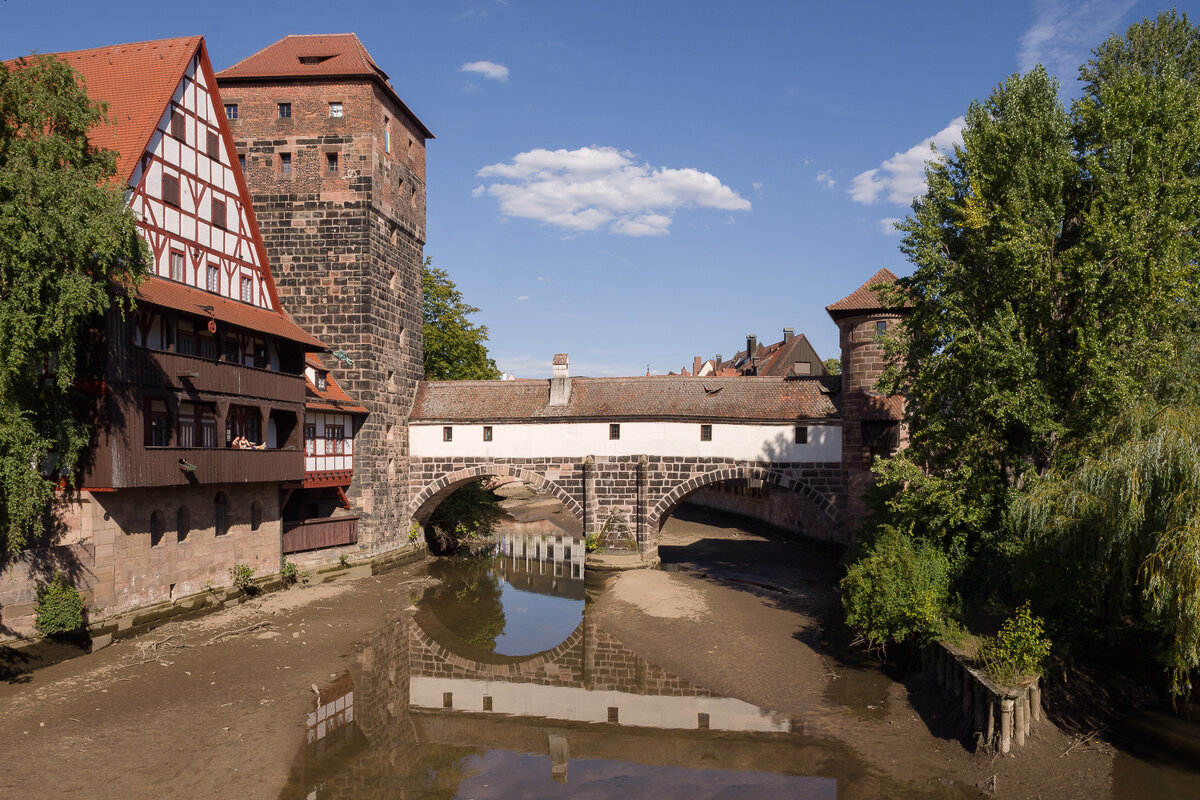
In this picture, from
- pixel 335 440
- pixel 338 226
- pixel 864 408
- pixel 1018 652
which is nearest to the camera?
pixel 1018 652

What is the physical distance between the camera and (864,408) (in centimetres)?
2719

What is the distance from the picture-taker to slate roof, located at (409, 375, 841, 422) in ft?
95.0

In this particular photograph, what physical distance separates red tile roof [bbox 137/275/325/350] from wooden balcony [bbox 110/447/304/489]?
3.55m

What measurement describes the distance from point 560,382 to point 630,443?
156 inches

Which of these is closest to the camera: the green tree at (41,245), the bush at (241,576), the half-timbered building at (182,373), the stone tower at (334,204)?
the green tree at (41,245)

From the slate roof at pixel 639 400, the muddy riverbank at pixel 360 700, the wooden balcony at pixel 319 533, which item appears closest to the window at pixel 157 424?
the muddy riverbank at pixel 360 700

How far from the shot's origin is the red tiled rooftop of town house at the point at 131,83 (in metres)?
19.9

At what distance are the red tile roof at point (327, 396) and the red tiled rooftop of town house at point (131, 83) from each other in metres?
9.00

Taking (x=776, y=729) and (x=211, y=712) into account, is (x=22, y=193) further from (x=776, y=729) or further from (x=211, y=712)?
(x=776, y=729)

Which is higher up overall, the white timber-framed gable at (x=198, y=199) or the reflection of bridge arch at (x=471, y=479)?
the white timber-framed gable at (x=198, y=199)

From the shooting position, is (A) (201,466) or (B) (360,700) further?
(A) (201,466)

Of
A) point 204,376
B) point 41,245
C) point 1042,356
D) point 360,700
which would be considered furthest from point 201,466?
point 1042,356

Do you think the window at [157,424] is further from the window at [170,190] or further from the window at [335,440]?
the window at [335,440]

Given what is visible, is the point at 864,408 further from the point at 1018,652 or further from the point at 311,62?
the point at 311,62
